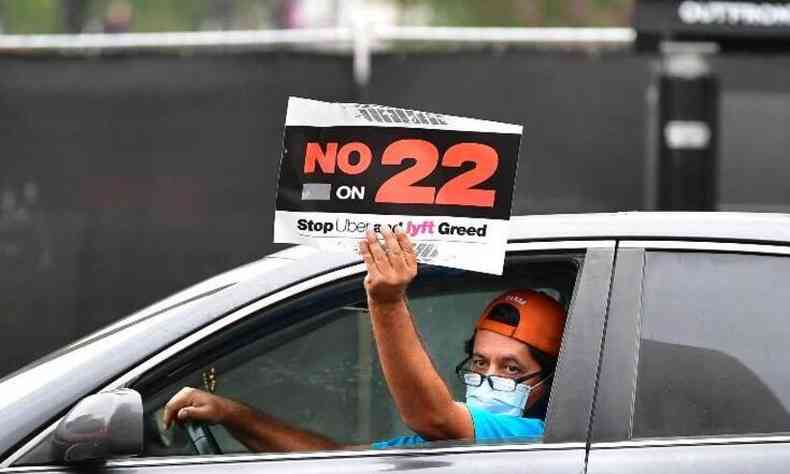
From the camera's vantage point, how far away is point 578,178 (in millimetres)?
8133

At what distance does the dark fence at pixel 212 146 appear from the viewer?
7.98 metres

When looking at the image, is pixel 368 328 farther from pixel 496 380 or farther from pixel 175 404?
pixel 175 404

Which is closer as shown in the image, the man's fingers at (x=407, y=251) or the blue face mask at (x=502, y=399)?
the man's fingers at (x=407, y=251)

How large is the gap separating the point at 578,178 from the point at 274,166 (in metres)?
1.45

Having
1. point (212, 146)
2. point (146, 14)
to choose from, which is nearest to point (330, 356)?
point (212, 146)

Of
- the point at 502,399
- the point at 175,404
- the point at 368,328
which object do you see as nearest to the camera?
the point at 175,404

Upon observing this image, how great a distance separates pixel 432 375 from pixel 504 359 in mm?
386

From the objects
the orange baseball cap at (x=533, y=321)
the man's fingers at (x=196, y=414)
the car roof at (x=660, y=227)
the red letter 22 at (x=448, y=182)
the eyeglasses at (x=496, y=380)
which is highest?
the red letter 22 at (x=448, y=182)

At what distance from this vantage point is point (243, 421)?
405 centimetres

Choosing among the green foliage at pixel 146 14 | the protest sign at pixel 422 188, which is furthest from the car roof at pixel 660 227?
the green foliage at pixel 146 14

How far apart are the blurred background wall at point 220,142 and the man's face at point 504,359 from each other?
3.99 m

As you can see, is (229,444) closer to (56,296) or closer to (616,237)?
(616,237)

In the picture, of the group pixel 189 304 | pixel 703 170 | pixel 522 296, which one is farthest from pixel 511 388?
pixel 703 170

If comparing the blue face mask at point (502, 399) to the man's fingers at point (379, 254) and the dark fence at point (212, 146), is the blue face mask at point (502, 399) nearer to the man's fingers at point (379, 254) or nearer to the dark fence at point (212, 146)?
the man's fingers at point (379, 254)
